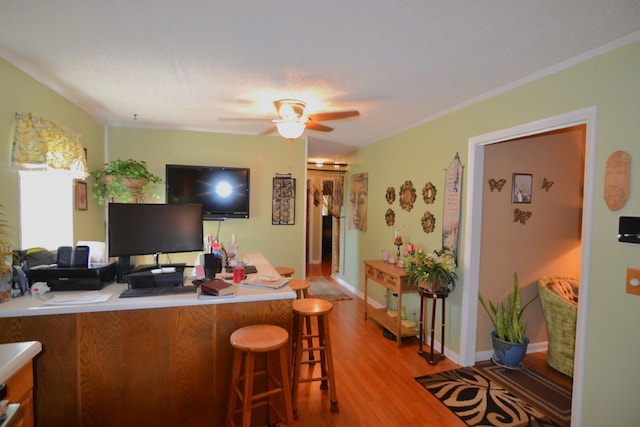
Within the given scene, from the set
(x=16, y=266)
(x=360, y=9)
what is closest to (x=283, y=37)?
(x=360, y=9)

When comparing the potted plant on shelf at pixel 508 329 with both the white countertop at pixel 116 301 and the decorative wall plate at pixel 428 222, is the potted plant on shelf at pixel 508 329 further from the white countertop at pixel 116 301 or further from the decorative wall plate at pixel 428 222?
the white countertop at pixel 116 301

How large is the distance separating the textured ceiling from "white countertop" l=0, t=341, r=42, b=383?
1.62 meters

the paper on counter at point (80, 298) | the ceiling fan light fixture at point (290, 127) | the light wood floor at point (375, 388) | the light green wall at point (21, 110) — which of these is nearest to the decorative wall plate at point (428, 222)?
the light wood floor at point (375, 388)

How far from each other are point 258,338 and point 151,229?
3.53 feet

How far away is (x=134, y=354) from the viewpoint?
1.81 m

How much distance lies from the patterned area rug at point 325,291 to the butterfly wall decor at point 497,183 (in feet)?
9.46

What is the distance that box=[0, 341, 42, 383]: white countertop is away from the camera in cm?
108

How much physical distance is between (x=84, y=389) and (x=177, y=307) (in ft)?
2.14

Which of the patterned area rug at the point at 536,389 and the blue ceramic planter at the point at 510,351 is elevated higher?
the blue ceramic planter at the point at 510,351

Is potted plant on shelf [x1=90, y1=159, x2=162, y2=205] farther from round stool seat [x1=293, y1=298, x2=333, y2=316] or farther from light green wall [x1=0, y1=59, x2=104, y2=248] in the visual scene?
round stool seat [x1=293, y1=298, x2=333, y2=316]

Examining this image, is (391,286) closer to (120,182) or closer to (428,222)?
(428,222)

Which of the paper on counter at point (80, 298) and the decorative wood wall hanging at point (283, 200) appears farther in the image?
the decorative wood wall hanging at point (283, 200)

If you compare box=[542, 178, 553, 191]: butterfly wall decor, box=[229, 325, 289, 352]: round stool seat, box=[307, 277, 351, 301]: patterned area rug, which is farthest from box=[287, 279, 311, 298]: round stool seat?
box=[542, 178, 553, 191]: butterfly wall decor

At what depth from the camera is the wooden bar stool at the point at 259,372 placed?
170 centimetres
